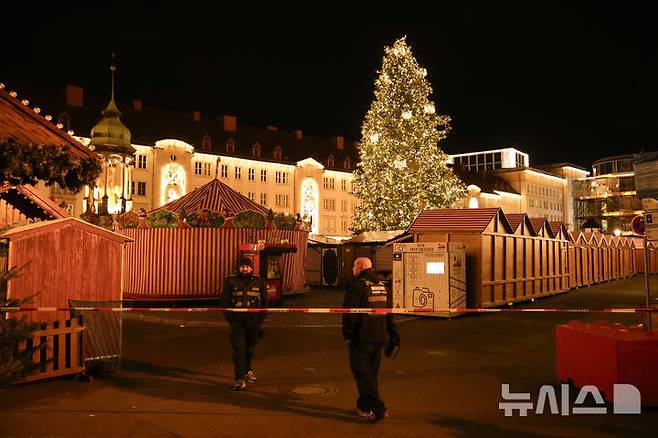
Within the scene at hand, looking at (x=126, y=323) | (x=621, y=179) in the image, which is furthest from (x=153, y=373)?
(x=621, y=179)

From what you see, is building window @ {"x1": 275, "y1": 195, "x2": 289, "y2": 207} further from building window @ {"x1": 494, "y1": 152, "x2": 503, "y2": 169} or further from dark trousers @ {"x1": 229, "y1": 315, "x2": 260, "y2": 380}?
dark trousers @ {"x1": 229, "y1": 315, "x2": 260, "y2": 380}

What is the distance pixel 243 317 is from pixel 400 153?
25177 mm

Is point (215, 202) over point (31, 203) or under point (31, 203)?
over

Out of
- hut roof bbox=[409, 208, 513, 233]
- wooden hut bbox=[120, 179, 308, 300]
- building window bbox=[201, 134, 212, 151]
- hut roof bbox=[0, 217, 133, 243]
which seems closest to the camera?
hut roof bbox=[0, 217, 133, 243]

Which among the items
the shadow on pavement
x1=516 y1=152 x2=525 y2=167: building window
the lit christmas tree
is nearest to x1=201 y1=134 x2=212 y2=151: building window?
the lit christmas tree

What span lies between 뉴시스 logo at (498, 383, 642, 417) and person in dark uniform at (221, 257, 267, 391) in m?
3.44

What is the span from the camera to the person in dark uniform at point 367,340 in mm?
6727

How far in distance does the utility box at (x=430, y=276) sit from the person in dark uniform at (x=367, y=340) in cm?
960

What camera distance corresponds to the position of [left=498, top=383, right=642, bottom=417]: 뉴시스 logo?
711 centimetres

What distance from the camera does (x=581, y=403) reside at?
7.48 metres

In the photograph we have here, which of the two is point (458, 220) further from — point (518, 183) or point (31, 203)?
point (518, 183)

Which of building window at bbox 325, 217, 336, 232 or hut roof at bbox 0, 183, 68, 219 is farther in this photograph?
building window at bbox 325, 217, 336, 232

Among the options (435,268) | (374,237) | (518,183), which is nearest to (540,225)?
(374,237)

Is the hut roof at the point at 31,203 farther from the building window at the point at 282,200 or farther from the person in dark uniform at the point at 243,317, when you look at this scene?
the building window at the point at 282,200
